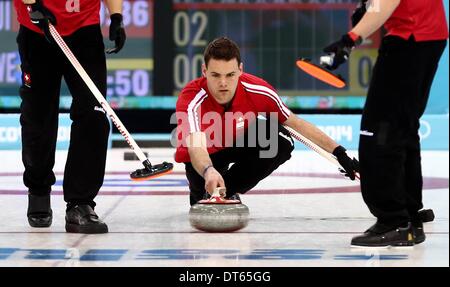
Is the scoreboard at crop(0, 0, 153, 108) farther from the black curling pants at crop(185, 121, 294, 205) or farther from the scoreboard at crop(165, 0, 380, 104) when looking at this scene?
the black curling pants at crop(185, 121, 294, 205)

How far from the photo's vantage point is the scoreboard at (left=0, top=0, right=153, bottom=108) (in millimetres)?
11133

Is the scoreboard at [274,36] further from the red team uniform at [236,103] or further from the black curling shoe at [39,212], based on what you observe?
the black curling shoe at [39,212]

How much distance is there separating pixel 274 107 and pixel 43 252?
1.44 meters

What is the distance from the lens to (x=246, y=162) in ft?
15.6

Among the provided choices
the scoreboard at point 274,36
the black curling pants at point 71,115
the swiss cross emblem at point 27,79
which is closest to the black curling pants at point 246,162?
the black curling pants at point 71,115

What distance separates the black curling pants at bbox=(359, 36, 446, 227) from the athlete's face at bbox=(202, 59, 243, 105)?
2.56 ft

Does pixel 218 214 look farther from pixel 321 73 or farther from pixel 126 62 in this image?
pixel 126 62

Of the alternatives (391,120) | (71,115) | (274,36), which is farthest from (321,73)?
(274,36)

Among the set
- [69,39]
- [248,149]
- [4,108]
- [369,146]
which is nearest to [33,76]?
[69,39]

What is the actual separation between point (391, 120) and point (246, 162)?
4.25 ft

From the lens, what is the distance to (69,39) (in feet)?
14.2

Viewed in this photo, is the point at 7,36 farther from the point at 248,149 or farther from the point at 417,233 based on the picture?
the point at 417,233

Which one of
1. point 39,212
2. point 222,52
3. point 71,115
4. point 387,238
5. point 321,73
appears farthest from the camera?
point 39,212

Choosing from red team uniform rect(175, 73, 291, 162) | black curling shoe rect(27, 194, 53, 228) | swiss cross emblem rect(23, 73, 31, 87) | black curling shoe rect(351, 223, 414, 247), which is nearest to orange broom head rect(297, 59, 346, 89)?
black curling shoe rect(351, 223, 414, 247)
